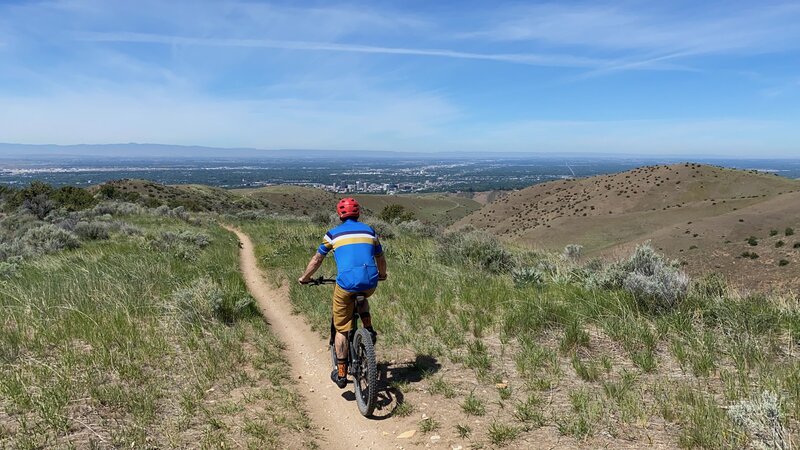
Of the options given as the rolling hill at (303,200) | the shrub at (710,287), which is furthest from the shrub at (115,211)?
the rolling hill at (303,200)

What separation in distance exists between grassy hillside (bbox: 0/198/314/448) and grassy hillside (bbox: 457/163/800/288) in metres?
16.5

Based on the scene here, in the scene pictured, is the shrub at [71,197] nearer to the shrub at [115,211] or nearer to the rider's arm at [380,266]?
the shrub at [115,211]

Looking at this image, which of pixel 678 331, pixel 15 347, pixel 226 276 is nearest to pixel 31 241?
pixel 226 276

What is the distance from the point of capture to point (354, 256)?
5.36m

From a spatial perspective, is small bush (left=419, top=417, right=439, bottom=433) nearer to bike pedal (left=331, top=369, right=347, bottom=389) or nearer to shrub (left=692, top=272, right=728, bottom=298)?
bike pedal (left=331, top=369, right=347, bottom=389)

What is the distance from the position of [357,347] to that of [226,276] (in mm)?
6564

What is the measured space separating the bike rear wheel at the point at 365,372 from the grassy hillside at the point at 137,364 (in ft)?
2.22

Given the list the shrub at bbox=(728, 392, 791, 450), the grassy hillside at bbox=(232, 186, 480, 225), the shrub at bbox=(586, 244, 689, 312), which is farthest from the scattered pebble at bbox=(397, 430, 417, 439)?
the grassy hillside at bbox=(232, 186, 480, 225)

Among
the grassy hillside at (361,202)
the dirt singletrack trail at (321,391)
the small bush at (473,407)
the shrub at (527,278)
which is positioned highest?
the shrub at (527,278)

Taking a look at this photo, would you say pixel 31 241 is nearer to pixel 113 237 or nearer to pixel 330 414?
pixel 113 237

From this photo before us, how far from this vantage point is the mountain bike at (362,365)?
515 cm

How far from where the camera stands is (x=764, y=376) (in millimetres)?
4625

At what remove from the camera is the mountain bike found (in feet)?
16.9

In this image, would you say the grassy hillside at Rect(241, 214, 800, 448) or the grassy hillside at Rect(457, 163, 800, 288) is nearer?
the grassy hillside at Rect(241, 214, 800, 448)
